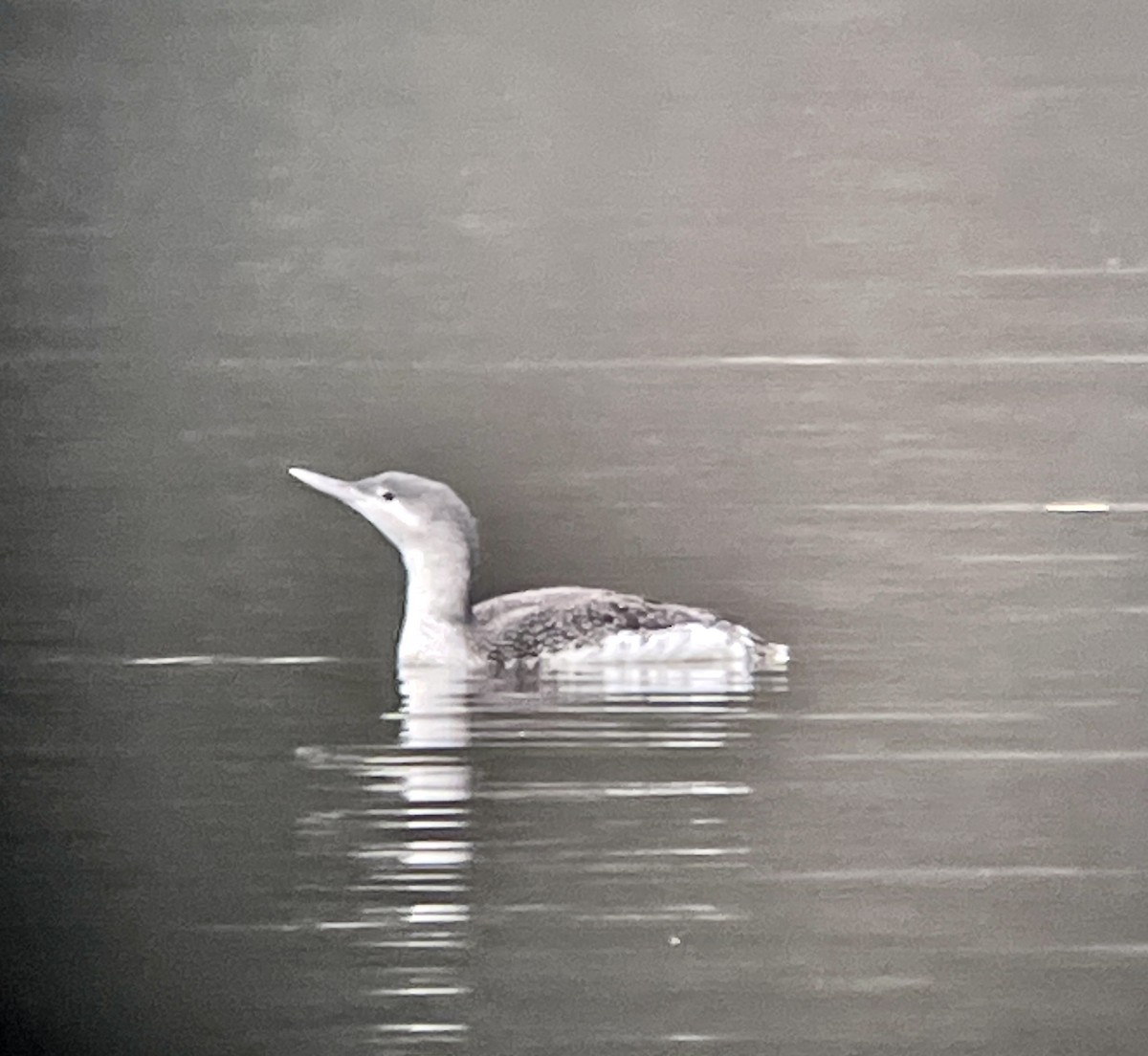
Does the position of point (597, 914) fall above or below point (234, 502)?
below

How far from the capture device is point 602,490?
3.97ft

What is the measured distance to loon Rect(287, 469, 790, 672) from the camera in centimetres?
121

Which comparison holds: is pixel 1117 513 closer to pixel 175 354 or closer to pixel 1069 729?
pixel 1069 729

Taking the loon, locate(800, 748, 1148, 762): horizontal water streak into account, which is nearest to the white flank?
the loon

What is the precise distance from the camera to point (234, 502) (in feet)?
4.01

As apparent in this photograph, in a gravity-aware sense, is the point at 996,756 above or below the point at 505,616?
below

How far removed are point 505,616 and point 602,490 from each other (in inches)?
6.4

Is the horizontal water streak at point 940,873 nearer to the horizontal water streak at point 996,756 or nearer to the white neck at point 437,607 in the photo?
the horizontal water streak at point 996,756

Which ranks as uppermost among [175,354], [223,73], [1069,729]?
[223,73]

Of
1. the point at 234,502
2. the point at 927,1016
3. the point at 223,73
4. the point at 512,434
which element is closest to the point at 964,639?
the point at 927,1016

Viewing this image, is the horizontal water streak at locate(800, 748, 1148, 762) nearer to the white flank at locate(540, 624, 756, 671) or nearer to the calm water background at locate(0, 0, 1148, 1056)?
the calm water background at locate(0, 0, 1148, 1056)

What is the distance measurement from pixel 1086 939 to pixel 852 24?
96 cm

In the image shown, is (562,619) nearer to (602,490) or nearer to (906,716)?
(602,490)

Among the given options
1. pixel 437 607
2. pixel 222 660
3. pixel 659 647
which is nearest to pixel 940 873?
pixel 659 647
